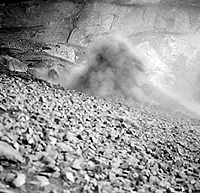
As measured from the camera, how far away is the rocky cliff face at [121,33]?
10828mm

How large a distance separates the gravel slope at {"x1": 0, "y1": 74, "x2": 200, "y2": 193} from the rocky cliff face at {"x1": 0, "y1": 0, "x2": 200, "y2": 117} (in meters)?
5.71

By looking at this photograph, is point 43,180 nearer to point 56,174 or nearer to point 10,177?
point 56,174

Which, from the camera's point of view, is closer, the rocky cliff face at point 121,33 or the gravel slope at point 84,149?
the gravel slope at point 84,149

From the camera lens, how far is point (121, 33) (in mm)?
14508

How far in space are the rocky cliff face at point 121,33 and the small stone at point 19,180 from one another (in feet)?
28.3

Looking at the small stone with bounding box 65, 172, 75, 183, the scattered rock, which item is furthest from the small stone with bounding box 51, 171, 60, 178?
the scattered rock

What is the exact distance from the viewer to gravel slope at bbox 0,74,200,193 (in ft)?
9.59

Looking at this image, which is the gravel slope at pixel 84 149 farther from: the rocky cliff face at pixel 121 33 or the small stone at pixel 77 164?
the rocky cliff face at pixel 121 33

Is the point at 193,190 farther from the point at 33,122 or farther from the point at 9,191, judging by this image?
the point at 33,122

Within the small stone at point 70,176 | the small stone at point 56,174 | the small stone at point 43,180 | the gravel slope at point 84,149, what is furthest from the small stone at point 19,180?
the small stone at point 70,176

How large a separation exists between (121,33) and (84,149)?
12444mm

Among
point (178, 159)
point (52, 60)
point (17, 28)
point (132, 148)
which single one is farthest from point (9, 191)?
point (17, 28)

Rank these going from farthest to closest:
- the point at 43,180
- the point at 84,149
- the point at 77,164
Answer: the point at 84,149 < the point at 77,164 < the point at 43,180

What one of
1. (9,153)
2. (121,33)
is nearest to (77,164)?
(9,153)
